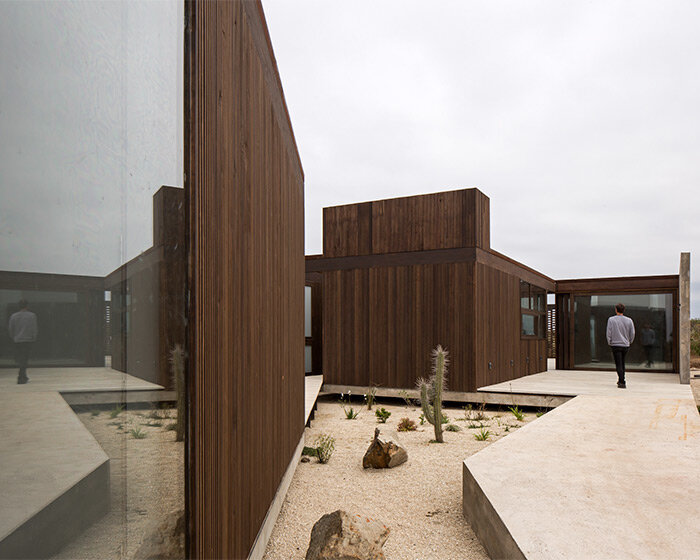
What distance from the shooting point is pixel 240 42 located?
2359 millimetres

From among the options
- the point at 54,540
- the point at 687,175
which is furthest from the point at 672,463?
the point at 687,175

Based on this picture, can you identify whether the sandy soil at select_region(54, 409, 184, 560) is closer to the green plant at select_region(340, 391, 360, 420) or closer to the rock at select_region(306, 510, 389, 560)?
the rock at select_region(306, 510, 389, 560)

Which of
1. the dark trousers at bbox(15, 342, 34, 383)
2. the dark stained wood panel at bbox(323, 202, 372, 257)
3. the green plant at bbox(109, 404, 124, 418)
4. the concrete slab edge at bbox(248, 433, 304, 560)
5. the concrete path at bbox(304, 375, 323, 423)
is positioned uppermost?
the dark stained wood panel at bbox(323, 202, 372, 257)

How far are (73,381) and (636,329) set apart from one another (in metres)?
14.5

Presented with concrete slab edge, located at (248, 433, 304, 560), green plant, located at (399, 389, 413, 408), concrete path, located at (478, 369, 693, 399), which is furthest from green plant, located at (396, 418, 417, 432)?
concrete slab edge, located at (248, 433, 304, 560)

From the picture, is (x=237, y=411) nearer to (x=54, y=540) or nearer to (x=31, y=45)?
(x=54, y=540)

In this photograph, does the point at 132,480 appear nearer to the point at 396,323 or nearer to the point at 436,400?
the point at 436,400

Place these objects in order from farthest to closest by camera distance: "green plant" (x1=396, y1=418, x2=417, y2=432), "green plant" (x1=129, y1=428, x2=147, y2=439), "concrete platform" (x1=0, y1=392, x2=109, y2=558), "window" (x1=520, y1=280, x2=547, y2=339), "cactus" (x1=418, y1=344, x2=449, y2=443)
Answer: "window" (x1=520, y1=280, x2=547, y2=339) → "green plant" (x1=396, y1=418, x2=417, y2=432) → "cactus" (x1=418, y1=344, x2=449, y2=443) → "green plant" (x1=129, y1=428, x2=147, y2=439) → "concrete platform" (x1=0, y1=392, x2=109, y2=558)

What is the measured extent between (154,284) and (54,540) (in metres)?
0.66

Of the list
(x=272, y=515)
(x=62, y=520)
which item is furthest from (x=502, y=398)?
(x=62, y=520)

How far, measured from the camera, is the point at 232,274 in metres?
2.14

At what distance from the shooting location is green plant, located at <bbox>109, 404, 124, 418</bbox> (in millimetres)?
1291

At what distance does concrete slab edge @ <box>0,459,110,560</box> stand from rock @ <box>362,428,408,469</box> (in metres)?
4.13

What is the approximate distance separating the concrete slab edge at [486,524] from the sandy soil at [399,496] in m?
0.09
